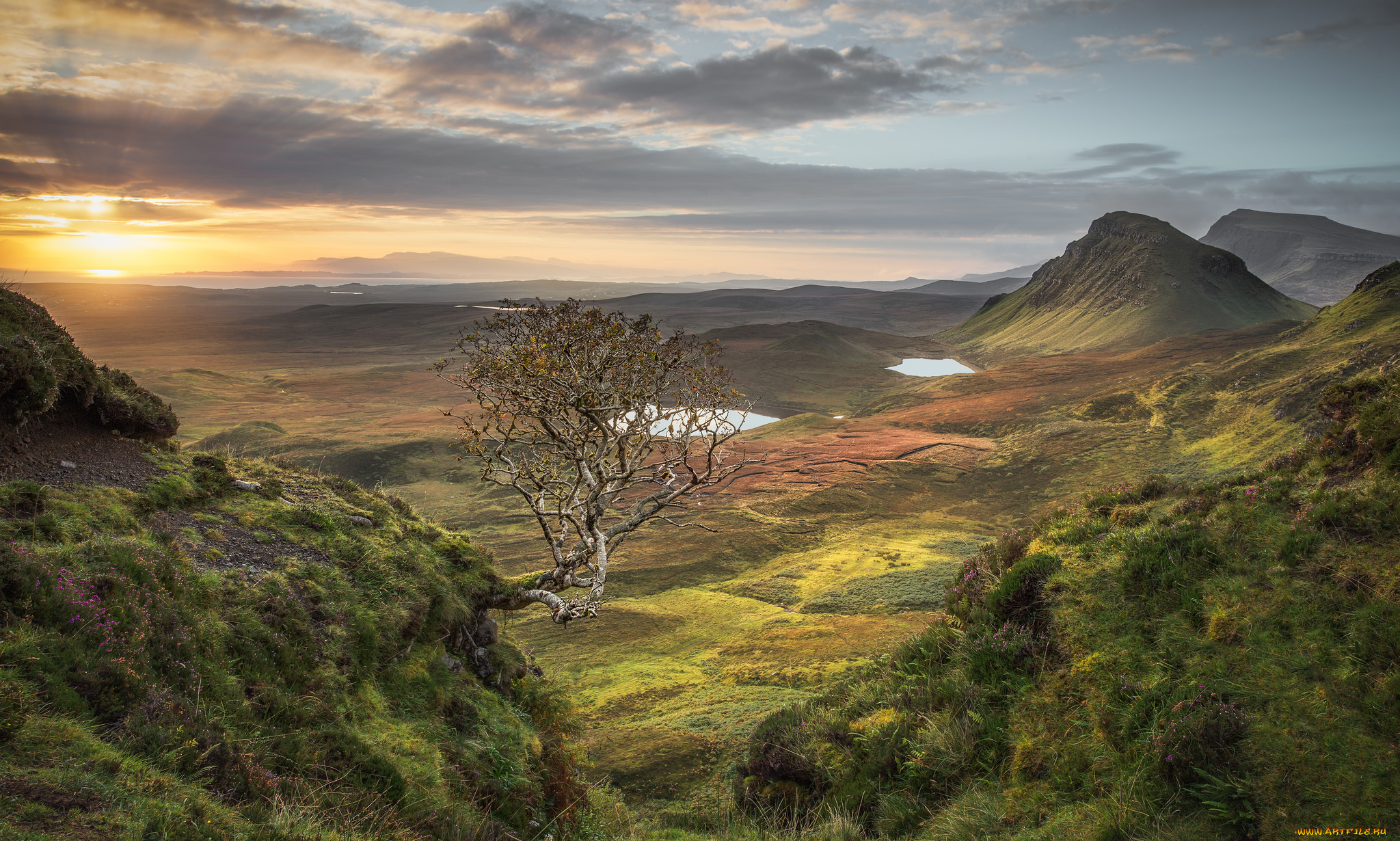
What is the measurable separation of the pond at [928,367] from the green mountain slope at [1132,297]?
8.15m

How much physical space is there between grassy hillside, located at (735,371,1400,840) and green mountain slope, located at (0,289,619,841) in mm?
4688

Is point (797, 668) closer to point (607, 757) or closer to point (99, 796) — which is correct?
point (607, 757)

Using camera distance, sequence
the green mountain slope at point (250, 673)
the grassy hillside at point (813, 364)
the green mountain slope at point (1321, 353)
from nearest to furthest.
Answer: the green mountain slope at point (250, 673) < the green mountain slope at point (1321, 353) < the grassy hillside at point (813, 364)

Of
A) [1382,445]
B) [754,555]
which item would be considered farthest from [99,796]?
[754,555]

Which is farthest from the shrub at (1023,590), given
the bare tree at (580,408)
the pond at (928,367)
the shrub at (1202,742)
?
the pond at (928,367)

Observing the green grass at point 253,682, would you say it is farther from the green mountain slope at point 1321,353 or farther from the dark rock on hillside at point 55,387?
the green mountain slope at point 1321,353

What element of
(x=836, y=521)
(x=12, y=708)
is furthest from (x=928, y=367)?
(x=12, y=708)

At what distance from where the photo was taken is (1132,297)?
140375 millimetres

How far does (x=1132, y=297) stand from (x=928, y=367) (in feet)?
138

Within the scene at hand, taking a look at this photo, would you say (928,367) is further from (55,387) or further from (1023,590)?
(55,387)

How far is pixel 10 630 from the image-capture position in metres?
6.32

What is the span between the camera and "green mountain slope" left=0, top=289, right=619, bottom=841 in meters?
5.69

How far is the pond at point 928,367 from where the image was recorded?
150750 millimetres

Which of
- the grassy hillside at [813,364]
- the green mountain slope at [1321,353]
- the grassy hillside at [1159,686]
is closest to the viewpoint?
the grassy hillside at [1159,686]
